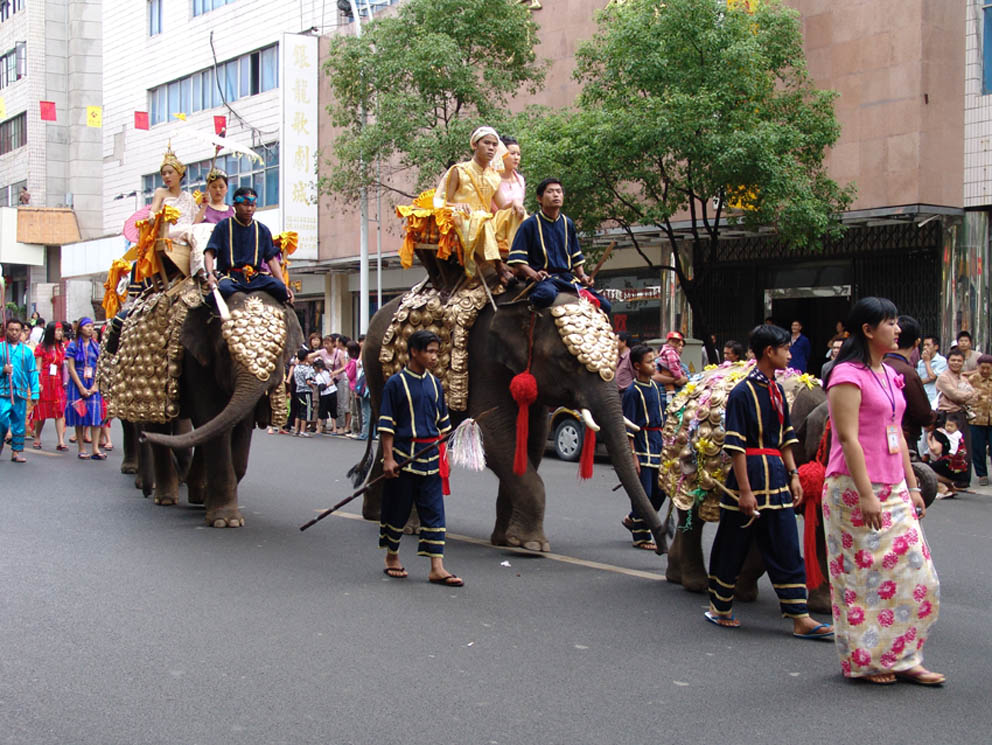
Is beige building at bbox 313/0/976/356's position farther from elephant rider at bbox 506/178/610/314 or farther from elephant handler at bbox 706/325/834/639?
elephant handler at bbox 706/325/834/639

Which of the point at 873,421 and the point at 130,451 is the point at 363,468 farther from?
the point at 873,421

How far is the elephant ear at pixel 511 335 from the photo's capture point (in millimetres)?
8680

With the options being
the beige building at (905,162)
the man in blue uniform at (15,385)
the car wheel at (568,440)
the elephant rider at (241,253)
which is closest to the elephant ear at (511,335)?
the elephant rider at (241,253)

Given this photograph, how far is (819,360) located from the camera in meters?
22.5

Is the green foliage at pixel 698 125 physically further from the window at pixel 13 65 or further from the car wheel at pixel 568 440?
the window at pixel 13 65

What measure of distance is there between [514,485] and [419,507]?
116 cm

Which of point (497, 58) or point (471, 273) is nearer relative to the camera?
point (471, 273)

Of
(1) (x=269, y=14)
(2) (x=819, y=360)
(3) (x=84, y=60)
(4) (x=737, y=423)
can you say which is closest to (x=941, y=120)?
(2) (x=819, y=360)

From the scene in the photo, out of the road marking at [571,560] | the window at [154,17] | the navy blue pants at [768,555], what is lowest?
the road marking at [571,560]

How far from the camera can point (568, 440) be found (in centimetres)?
1688

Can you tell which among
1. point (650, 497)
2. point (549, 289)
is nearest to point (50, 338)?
point (650, 497)

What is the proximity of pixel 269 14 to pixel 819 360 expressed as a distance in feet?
76.0

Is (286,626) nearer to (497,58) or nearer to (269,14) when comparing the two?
(497,58)

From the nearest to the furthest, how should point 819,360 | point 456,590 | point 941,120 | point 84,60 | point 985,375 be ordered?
1. point 456,590
2. point 985,375
3. point 941,120
4. point 819,360
5. point 84,60
